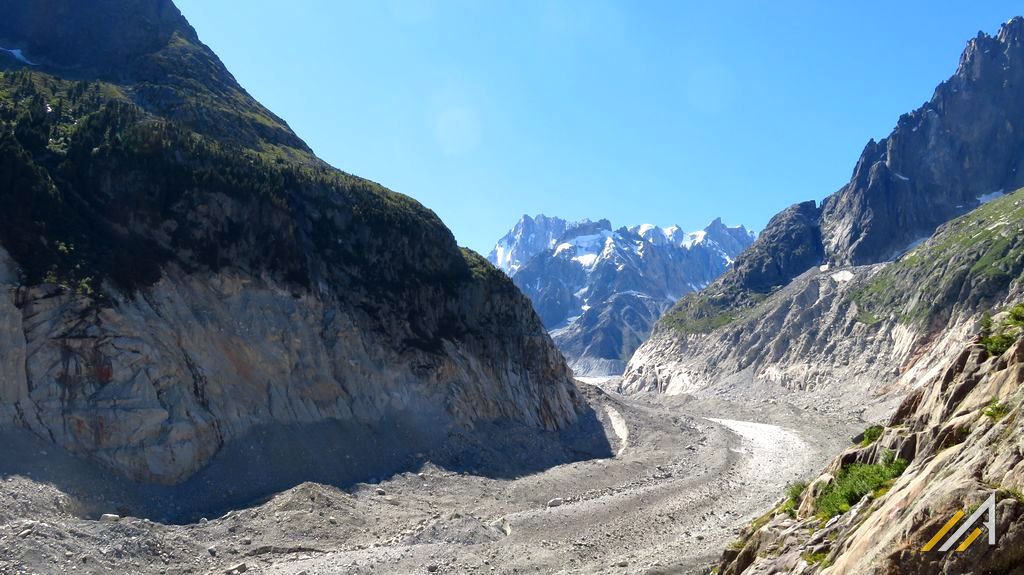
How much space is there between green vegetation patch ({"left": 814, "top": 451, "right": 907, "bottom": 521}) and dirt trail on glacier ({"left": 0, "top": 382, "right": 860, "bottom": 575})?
10.8 meters

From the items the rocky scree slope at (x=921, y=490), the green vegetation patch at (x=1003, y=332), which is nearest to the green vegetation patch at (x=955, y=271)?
the green vegetation patch at (x=1003, y=332)

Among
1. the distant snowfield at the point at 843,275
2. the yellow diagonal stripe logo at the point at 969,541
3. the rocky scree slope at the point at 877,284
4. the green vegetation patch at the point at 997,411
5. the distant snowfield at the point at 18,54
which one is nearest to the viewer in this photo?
the yellow diagonal stripe logo at the point at 969,541

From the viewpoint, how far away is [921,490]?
12164 mm

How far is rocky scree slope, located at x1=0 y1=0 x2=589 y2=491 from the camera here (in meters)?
38.7

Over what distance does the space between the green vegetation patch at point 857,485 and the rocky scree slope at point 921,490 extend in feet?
0.09

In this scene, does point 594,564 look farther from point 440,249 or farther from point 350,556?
point 440,249

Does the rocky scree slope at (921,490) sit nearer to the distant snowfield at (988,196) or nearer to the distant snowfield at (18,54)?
the distant snowfield at (18,54)

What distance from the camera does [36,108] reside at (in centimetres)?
5178

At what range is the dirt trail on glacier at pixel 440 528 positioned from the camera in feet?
92.4

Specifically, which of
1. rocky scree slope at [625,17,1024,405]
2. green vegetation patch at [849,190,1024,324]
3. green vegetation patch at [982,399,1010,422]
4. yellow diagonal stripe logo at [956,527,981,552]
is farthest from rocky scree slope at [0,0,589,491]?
green vegetation patch at [849,190,1024,324]

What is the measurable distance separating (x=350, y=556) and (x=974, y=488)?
25.9 meters

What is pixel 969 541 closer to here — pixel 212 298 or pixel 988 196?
pixel 212 298

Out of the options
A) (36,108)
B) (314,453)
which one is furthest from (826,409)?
(36,108)

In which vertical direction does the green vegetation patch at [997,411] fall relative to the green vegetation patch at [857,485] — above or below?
above
